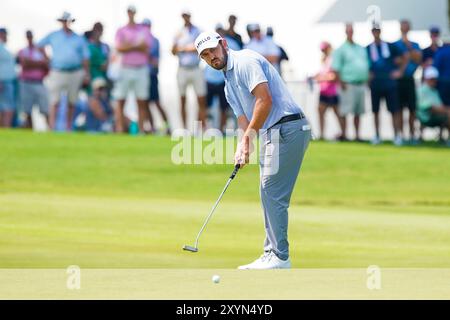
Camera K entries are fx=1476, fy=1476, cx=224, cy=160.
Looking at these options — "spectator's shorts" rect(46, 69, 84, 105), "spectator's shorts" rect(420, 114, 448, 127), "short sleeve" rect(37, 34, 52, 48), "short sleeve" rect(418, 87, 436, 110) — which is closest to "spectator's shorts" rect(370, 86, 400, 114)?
"short sleeve" rect(418, 87, 436, 110)

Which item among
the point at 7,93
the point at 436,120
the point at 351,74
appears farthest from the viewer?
the point at 7,93

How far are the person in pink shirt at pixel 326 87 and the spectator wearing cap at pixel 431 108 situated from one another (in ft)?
4.80

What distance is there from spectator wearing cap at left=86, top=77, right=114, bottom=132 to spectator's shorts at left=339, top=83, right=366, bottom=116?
14.0ft

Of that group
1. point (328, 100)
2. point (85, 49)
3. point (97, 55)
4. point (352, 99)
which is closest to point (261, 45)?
point (328, 100)

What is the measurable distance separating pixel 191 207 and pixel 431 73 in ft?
25.2

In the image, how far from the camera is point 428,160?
972 inches

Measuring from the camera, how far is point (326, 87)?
25594 millimetres

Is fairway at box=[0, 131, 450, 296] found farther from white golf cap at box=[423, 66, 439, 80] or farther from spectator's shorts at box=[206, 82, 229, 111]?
white golf cap at box=[423, 66, 439, 80]

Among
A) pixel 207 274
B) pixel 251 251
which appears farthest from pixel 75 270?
pixel 251 251

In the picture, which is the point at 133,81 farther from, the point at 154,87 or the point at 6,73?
the point at 6,73

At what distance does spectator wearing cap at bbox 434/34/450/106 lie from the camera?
25.2 metres

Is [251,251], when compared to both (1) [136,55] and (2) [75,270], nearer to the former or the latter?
(2) [75,270]
